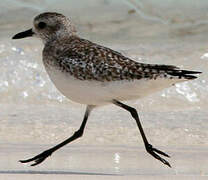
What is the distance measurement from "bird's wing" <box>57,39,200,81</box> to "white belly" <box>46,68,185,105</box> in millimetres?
44

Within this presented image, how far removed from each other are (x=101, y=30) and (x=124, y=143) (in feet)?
20.6

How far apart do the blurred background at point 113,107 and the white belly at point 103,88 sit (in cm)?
64

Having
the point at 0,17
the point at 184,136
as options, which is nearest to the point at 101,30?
the point at 0,17

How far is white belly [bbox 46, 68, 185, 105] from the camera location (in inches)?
303

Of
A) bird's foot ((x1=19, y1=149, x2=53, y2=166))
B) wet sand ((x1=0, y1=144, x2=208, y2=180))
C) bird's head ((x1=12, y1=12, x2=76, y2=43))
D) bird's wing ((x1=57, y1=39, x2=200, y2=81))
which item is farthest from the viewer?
bird's head ((x1=12, y1=12, x2=76, y2=43))

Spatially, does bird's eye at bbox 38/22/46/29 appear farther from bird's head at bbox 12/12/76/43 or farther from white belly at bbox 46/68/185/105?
white belly at bbox 46/68/185/105

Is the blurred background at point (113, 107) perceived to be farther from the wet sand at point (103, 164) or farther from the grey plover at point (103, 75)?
the grey plover at point (103, 75)

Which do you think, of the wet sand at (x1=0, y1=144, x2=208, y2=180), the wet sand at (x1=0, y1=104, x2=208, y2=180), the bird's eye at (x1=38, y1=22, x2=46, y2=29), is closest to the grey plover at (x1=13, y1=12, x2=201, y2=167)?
the wet sand at (x1=0, y1=144, x2=208, y2=180)

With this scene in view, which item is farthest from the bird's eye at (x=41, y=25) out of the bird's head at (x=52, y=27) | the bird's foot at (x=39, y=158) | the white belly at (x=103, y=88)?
the bird's foot at (x=39, y=158)

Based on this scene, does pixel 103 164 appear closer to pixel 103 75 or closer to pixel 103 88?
pixel 103 88

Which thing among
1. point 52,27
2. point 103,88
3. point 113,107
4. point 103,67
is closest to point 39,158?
point 103,88

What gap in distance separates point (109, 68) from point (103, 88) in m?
0.18

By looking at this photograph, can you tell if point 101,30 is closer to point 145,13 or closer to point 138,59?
point 145,13

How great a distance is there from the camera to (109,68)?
7.71 metres
